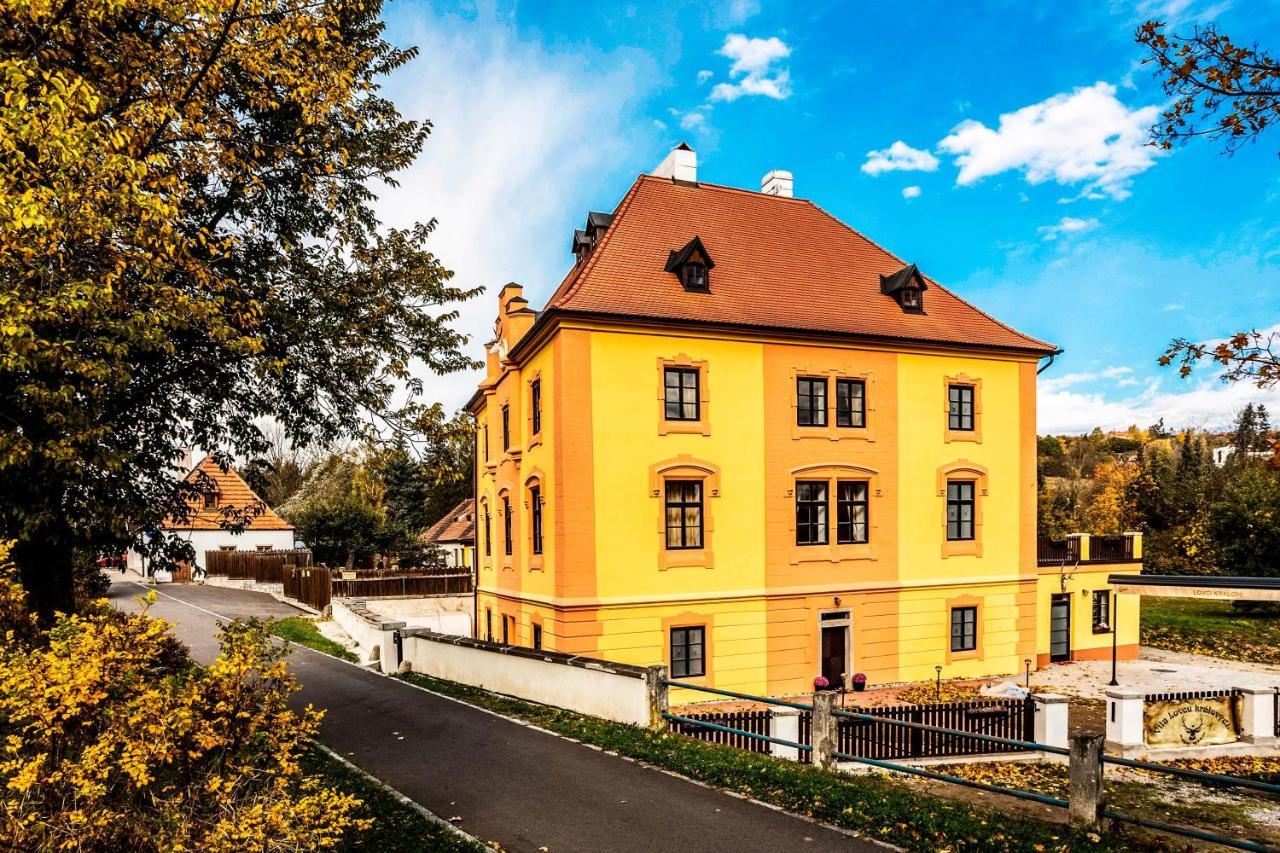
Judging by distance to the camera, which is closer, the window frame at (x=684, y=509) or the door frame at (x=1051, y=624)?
the window frame at (x=684, y=509)

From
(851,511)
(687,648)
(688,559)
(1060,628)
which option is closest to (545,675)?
(687,648)

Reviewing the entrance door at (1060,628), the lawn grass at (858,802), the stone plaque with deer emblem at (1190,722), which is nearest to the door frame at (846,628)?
the stone plaque with deer emblem at (1190,722)

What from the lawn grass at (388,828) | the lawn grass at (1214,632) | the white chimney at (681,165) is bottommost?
the lawn grass at (1214,632)

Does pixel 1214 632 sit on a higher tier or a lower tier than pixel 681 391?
lower

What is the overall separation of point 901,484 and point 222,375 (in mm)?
17798

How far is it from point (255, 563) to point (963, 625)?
113ft

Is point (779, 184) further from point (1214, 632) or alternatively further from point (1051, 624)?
point (1214, 632)

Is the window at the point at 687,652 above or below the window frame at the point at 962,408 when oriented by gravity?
below

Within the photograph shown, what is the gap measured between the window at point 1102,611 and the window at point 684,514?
14.9 metres

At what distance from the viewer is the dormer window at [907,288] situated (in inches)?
905

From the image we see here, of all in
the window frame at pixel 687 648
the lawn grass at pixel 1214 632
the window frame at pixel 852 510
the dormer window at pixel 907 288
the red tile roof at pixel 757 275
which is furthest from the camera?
the lawn grass at pixel 1214 632

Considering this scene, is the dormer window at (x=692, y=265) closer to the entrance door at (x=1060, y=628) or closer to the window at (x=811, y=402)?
the window at (x=811, y=402)

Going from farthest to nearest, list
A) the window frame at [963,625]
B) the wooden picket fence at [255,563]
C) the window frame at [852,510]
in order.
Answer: the wooden picket fence at [255,563] < the window frame at [963,625] < the window frame at [852,510]

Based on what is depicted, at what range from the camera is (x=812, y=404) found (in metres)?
21.3
